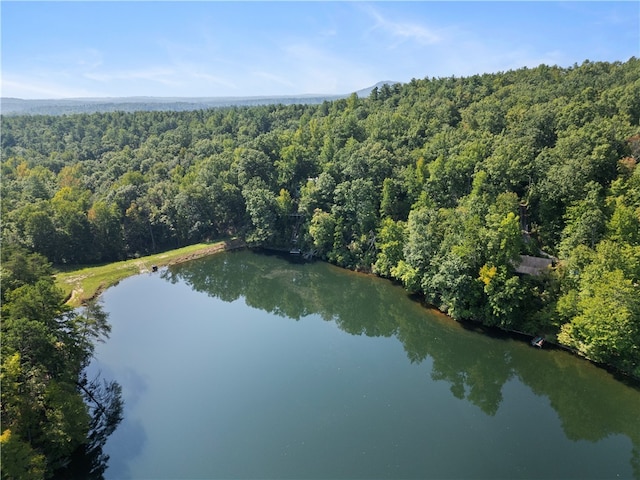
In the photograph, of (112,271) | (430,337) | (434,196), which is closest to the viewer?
(430,337)

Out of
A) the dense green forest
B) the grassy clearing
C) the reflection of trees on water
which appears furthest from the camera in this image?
the grassy clearing

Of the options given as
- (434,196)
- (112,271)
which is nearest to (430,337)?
(434,196)

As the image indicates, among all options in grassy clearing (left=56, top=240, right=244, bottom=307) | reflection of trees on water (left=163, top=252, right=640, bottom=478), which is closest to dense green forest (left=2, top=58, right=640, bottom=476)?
reflection of trees on water (left=163, top=252, right=640, bottom=478)

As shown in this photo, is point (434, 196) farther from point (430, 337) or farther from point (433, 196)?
point (430, 337)

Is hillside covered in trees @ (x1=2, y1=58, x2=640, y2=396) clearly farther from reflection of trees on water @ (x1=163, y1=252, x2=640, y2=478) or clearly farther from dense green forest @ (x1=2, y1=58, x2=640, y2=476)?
reflection of trees on water @ (x1=163, y1=252, x2=640, y2=478)

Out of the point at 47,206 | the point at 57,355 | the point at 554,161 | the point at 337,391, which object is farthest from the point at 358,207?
the point at 47,206

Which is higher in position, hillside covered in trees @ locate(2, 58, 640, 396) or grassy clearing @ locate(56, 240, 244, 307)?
hillside covered in trees @ locate(2, 58, 640, 396)
